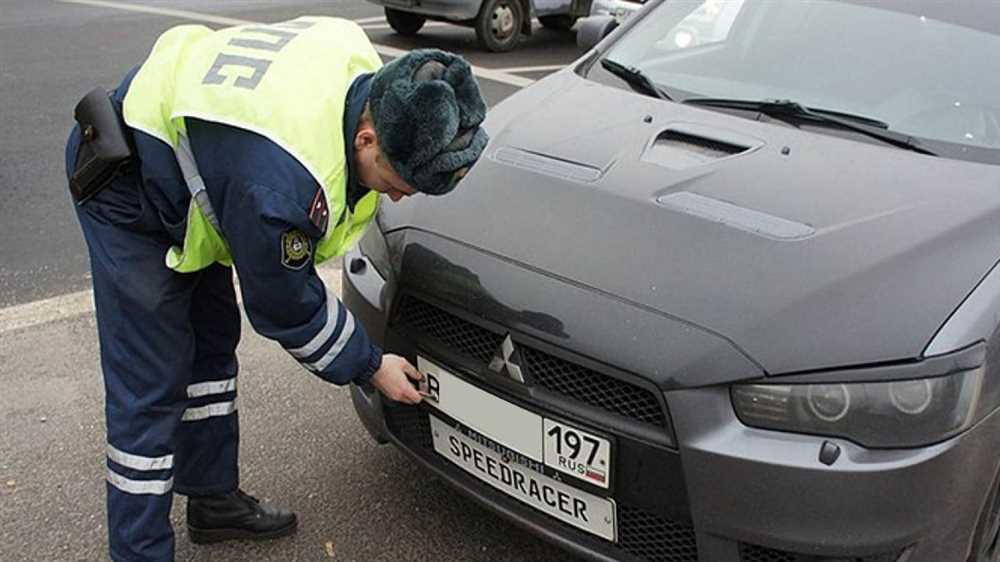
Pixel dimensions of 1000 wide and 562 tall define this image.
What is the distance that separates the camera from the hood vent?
2.44 metres

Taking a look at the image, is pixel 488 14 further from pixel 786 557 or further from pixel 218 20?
pixel 786 557

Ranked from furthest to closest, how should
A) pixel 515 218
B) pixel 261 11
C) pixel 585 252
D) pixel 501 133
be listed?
pixel 261 11 < pixel 501 133 < pixel 515 218 < pixel 585 252

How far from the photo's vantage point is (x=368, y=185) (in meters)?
1.97

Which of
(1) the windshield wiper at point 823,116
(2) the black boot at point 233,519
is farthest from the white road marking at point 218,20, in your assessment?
(2) the black boot at point 233,519

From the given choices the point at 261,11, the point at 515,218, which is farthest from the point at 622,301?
the point at 261,11

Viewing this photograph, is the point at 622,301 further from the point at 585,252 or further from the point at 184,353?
the point at 184,353

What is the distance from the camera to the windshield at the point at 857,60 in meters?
2.64

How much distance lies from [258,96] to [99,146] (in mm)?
399

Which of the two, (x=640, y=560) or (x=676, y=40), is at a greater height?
(x=676, y=40)

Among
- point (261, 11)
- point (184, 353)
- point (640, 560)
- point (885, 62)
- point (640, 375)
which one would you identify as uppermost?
point (885, 62)

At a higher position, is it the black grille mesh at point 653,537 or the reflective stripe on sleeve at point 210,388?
the black grille mesh at point 653,537

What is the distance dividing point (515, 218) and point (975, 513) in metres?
1.14

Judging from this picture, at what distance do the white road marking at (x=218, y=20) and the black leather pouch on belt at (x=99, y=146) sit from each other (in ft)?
20.5

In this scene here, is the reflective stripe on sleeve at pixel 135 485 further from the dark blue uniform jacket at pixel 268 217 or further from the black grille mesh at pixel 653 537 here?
the black grille mesh at pixel 653 537
